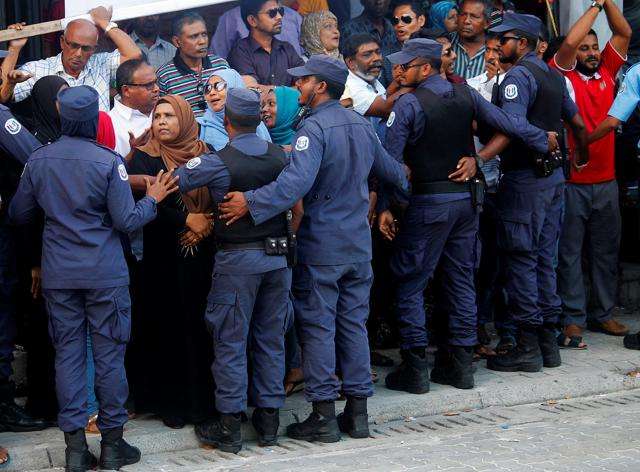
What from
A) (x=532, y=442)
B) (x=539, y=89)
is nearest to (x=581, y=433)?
(x=532, y=442)

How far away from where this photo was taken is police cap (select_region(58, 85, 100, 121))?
20.0 feet

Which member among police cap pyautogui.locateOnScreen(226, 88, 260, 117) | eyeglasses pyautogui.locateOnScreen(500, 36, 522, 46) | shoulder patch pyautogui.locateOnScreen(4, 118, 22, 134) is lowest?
shoulder patch pyautogui.locateOnScreen(4, 118, 22, 134)

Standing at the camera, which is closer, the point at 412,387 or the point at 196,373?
the point at 196,373

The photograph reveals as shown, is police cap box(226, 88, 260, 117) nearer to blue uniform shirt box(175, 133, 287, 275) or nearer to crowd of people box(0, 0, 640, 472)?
crowd of people box(0, 0, 640, 472)

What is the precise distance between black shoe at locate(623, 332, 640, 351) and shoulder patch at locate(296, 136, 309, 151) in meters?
3.53

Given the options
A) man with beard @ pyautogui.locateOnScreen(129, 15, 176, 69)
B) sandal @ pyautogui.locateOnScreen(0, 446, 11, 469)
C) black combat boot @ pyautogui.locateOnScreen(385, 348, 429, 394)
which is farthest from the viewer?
man with beard @ pyautogui.locateOnScreen(129, 15, 176, 69)

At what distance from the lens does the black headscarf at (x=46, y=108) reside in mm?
→ 6691

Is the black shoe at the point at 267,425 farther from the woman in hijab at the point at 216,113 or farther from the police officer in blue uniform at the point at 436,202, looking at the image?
the woman in hijab at the point at 216,113

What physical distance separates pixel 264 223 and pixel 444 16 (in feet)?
13.9

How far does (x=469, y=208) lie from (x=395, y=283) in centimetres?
68

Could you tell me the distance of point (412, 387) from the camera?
7.77 m

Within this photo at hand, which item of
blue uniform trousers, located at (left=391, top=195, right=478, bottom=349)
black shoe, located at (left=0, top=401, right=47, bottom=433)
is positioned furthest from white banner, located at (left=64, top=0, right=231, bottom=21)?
black shoe, located at (left=0, top=401, right=47, bottom=433)

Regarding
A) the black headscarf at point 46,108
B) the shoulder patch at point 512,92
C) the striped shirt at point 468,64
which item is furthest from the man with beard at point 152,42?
the shoulder patch at point 512,92

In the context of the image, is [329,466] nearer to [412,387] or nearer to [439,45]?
[412,387]
